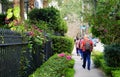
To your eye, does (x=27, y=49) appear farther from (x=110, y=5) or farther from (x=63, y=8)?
(x=63, y=8)

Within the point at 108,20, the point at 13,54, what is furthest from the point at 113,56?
the point at 13,54

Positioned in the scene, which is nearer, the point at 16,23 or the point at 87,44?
the point at 16,23

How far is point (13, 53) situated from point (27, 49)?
228cm

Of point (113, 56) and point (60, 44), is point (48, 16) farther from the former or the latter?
point (113, 56)

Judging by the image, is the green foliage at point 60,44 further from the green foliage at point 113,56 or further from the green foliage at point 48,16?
the green foliage at point 113,56

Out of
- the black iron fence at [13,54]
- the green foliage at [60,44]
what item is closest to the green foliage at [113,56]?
the black iron fence at [13,54]

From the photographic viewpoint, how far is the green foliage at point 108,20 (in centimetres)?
2138

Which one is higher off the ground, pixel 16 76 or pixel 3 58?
pixel 3 58

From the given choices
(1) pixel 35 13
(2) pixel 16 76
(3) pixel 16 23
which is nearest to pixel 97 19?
(1) pixel 35 13

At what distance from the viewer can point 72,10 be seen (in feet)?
229

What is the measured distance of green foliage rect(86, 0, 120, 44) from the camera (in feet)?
70.1

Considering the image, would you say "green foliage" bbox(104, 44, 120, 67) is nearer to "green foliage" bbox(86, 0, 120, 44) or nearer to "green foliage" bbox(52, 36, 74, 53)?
"green foliage" bbox(86, 0, 120, 44)

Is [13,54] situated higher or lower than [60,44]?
higher

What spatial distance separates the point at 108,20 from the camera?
21688 mm
